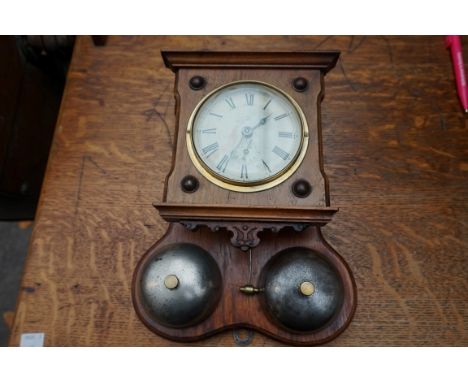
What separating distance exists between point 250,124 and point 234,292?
413 mm

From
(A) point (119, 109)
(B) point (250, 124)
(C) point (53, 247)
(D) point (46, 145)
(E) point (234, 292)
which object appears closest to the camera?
(B) point (250, 124)

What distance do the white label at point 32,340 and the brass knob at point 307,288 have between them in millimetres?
694

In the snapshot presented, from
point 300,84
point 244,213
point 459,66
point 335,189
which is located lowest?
point 244,213

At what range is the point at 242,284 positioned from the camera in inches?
40.4

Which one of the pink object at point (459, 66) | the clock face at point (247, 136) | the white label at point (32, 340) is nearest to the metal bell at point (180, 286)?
the clock face at point (247, 136)

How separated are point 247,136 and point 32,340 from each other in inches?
30.6

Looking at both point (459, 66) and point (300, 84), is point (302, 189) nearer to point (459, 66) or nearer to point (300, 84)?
point (300, 84)

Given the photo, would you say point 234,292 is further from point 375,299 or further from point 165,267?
point 375,299

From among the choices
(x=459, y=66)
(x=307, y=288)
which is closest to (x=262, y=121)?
(x=307, y=288)

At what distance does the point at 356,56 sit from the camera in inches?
53.1

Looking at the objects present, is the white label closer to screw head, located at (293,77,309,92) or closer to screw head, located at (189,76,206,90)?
screw head, located at (189,76,206,90)

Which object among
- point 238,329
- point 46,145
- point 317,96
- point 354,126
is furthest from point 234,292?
point 46,145

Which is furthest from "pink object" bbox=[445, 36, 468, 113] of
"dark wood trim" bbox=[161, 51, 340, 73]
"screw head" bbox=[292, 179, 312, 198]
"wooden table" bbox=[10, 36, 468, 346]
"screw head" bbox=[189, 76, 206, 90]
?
"screw head" bbox=[189, 76, 206, 90]

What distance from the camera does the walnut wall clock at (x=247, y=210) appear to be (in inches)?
33.8
